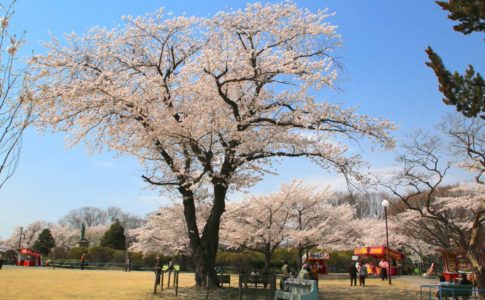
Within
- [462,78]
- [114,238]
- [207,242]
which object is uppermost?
[462,78]

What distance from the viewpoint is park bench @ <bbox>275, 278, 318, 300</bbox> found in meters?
9.96

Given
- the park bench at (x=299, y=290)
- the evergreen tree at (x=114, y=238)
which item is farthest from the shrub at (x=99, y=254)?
the park bench at (x=299, y=290)

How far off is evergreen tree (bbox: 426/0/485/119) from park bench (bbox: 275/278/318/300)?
5.45 meters

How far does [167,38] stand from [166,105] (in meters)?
2.49

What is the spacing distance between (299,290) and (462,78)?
6452mm

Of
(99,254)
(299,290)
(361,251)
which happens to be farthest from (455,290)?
(99,254)

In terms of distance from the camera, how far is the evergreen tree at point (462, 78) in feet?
30.2

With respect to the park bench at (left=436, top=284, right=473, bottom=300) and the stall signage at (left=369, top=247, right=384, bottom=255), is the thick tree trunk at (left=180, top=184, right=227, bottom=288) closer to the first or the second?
the park bench at (left=436, top=284, right=473, bottom=300)

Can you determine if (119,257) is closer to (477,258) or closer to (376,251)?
(376,251)

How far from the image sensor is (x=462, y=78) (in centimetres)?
1021

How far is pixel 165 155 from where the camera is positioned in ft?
51.0

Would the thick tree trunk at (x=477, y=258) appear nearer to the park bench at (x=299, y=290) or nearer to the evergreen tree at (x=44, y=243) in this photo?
the park bench at (x=299, y=290)

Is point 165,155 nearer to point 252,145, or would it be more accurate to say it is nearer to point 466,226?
point 252,145

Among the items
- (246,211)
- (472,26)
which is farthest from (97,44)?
(246,211)
